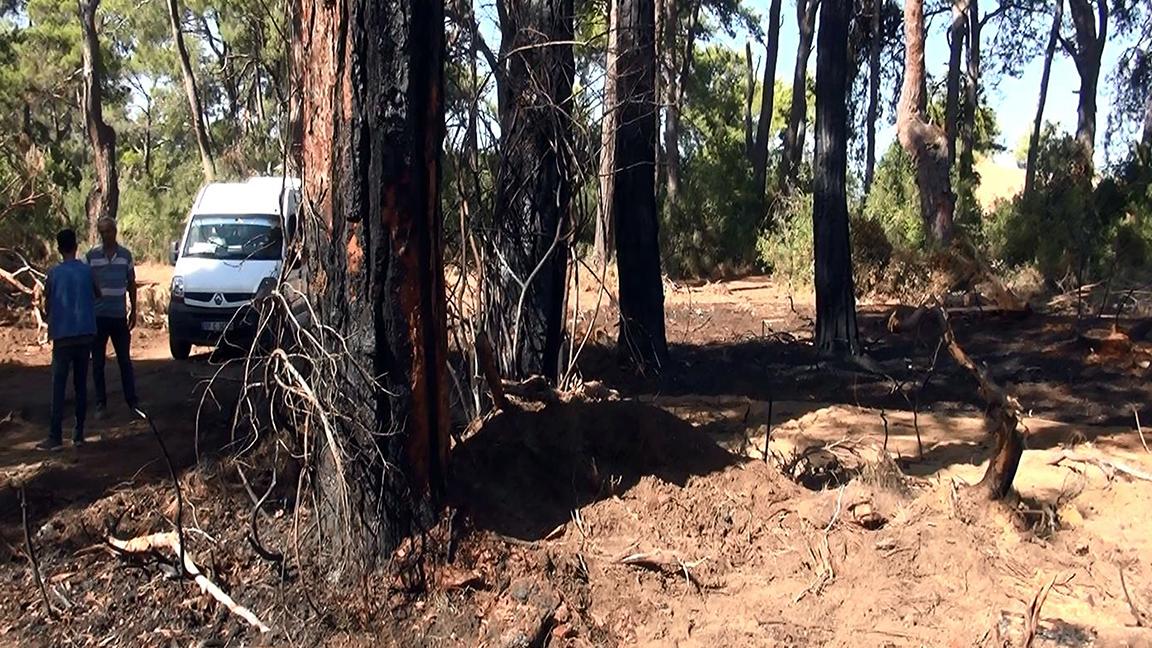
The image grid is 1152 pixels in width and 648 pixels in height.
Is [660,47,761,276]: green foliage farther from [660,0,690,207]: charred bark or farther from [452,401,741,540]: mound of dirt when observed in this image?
[452,401,741,540]: mound of dirt

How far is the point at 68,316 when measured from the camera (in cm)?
862

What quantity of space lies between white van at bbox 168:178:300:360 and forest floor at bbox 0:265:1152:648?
6301 mm

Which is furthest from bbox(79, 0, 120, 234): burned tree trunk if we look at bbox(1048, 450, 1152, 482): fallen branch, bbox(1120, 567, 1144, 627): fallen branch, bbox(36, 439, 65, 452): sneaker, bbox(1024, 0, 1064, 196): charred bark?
bbox(1024, 0, 1064, 196): charred bark

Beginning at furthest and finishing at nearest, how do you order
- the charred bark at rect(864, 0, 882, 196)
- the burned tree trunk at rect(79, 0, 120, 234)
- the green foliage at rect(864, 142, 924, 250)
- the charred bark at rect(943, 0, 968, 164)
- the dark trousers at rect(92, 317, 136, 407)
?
the charred bark at rect(864, 0, 882, 196)
the charred bark at rect(943, 0, 968, 164)
the burned tree trunk at rect(79, 0, 120, 234)
the green foliage at rect(864, 142, 924, 250)
the dark trousers at rect(92, 317, 136, 407)

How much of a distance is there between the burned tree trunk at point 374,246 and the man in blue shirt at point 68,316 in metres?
3.92

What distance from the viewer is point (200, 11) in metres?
37.5

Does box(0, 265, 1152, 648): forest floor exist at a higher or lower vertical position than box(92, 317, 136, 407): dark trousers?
lower

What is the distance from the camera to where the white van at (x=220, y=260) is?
14180 millimetres

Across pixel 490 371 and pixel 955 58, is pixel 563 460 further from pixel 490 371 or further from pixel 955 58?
pixel 955 58

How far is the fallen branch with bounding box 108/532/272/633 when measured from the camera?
534 centimetres

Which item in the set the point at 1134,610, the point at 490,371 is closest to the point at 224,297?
the point at 490,371

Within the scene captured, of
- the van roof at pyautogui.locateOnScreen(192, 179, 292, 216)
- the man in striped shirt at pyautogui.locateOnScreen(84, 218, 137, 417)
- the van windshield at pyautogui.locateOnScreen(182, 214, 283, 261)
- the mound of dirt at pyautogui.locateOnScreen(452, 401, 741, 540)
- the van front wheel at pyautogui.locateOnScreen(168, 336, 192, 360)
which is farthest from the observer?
the van roof at pyautogui.locateOnScreen(192, 179, 292, 216)

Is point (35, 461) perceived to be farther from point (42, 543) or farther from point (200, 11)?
point (200, 11)

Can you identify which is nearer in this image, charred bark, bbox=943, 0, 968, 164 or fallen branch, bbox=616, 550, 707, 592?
fallen branch, bbox=616, 550, 707, 592
